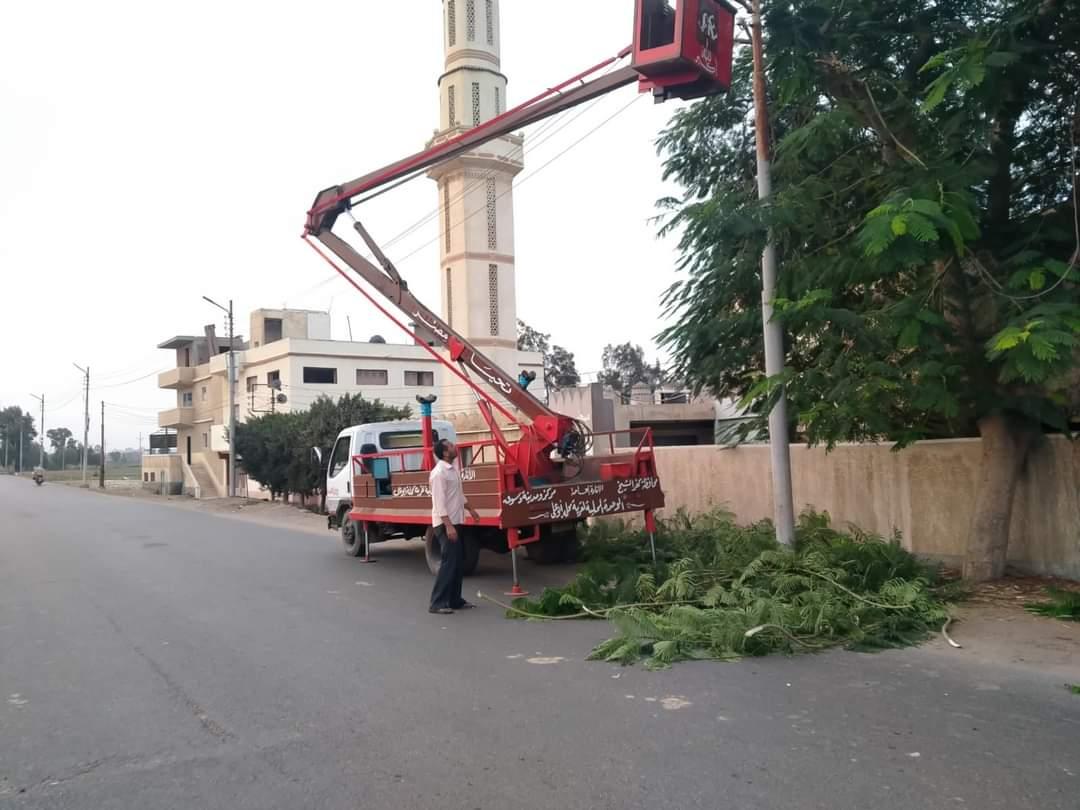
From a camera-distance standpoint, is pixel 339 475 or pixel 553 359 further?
pixel 553 359

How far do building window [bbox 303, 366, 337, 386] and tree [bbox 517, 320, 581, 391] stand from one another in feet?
48.9

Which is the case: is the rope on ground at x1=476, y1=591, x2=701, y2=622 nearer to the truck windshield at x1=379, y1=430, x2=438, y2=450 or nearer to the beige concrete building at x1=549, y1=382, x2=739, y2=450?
the truck windshield at x1=379, y1=430, x2=438, y2=450

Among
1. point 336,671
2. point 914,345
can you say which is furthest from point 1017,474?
point 336,671

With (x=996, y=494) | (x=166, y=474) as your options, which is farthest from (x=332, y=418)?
(x=166, y=474)

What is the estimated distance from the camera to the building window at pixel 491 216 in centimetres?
3681

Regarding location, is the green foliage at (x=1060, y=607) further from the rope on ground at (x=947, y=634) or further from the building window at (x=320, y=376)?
the building window at (x=320, y=376)

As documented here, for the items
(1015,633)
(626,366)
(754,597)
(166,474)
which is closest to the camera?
(1015,633)

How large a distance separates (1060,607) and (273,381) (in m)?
45.5

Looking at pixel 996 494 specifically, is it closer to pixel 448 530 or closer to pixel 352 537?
pixel 448 530

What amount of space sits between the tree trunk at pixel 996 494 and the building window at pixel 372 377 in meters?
44.2

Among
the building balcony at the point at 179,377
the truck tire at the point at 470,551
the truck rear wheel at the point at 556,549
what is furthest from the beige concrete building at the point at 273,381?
the truck tire at the point at 470,551

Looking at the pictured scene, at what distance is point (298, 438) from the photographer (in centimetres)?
3028

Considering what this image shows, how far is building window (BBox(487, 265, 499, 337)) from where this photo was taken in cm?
3734

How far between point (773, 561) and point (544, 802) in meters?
5.60
